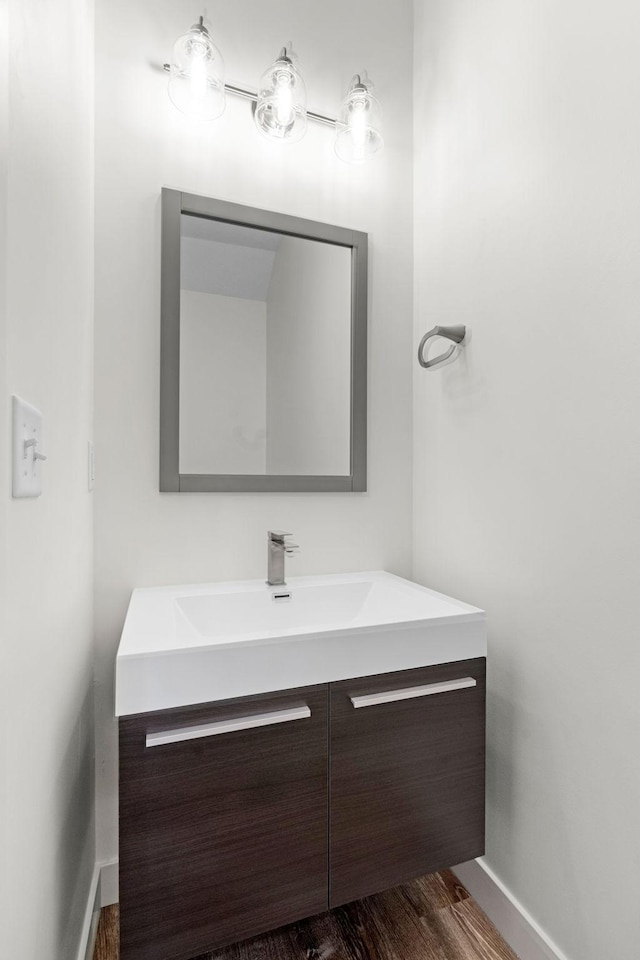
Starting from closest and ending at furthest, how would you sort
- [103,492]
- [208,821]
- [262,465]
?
[208,821]
[103,492]
[262,465]

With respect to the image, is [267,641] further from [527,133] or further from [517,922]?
[527,133]

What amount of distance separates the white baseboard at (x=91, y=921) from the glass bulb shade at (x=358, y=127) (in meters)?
2.10

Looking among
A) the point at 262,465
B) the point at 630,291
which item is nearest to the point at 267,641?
the point at 262,465

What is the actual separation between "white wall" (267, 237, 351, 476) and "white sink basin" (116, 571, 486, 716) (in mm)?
397

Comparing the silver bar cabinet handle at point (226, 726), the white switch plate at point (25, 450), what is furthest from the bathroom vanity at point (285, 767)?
the white switch plate at point (25, 450)

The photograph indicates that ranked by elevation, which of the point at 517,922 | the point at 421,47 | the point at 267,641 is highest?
the point at 421,47

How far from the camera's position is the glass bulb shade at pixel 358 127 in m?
1.54

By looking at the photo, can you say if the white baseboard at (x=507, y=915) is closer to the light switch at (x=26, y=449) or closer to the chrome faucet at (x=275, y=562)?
the chrome faucet at (x=275, y=562)

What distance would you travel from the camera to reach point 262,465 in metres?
1.52

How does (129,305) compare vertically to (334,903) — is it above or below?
above

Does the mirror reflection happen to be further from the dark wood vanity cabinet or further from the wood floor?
the wood floor

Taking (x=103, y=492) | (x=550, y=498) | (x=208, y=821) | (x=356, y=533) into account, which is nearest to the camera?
(x=208, y=821)

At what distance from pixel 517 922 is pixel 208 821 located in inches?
33.3

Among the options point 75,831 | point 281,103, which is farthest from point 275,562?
point 281,103
